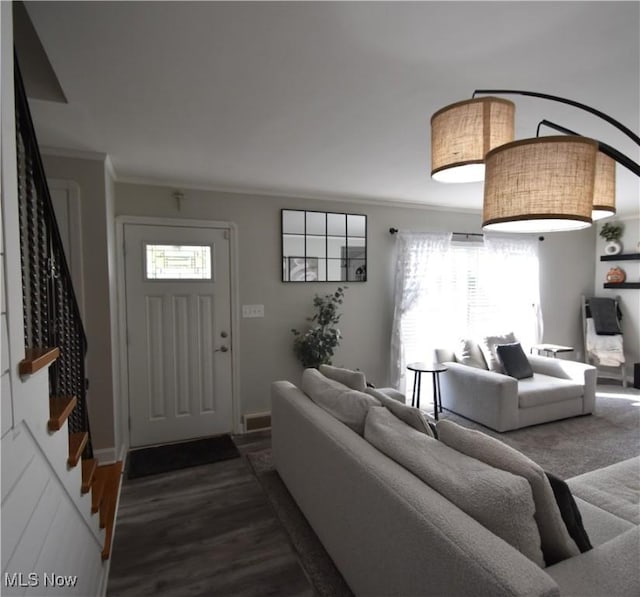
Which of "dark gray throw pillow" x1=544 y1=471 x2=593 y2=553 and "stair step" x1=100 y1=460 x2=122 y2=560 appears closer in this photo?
"dark gray throw pillow" x1=544 y1=471 x2=593 y2=553

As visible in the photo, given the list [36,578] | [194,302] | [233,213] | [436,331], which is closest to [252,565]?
[36,578]

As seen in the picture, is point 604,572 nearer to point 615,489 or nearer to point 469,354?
point 615,489

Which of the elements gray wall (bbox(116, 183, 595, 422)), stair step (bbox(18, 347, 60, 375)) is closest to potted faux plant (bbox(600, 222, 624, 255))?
gray wall (bbox(116, 183, 595, 422))

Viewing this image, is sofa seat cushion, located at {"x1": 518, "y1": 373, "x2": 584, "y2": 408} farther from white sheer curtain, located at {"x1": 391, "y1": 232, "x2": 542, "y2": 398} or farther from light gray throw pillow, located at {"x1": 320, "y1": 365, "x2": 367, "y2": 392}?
light gray throw pillow, located at {"x1": 320, "y1": 365, "x2": 367, "y2": 392}

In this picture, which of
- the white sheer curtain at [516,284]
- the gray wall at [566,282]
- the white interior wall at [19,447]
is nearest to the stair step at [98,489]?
the white interior wall at [19,447]

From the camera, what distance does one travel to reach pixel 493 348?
4.25 meters

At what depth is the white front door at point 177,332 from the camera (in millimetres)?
3391

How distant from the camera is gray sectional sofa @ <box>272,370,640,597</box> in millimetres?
1014

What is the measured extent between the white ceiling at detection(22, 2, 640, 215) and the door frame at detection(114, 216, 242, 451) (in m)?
0.66

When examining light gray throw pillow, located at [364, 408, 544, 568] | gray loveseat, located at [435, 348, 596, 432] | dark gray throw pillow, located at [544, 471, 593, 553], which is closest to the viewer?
light gray throw pillow, located at [364, 408, 544, 568]

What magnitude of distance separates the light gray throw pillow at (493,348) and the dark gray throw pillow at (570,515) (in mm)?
3002

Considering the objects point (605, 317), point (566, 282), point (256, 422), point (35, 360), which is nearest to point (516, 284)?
point (566, 282)

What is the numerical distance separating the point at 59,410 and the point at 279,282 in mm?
2658

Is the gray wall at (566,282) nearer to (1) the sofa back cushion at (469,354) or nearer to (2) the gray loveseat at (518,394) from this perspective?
(2) the gray loveseat at (518,394)
